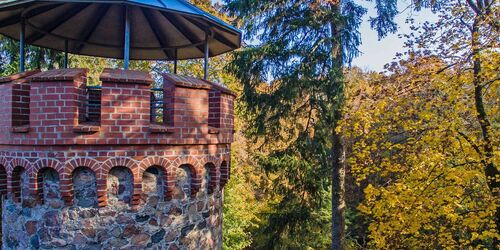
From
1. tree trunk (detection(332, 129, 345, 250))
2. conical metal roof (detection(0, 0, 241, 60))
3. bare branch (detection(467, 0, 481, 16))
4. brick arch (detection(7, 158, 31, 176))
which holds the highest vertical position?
bare branch (detection(467, 0, 481, 16))

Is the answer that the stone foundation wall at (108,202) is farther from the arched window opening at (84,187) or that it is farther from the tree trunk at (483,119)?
the tree trunk at (483,119)

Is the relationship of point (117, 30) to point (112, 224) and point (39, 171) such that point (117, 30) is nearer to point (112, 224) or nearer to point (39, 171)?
point (39, 171)

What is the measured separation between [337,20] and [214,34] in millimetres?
4896

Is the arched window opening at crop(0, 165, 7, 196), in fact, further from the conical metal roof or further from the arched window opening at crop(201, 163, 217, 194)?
the arched window opening at crop(201, 163, 217, 194)

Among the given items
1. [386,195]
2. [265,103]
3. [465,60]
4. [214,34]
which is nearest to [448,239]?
[386,195]

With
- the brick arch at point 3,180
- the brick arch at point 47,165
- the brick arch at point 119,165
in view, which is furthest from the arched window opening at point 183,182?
the brick arch at point 3,180

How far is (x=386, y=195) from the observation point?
6344 millimetres

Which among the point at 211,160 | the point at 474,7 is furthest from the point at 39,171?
the point at 474,7

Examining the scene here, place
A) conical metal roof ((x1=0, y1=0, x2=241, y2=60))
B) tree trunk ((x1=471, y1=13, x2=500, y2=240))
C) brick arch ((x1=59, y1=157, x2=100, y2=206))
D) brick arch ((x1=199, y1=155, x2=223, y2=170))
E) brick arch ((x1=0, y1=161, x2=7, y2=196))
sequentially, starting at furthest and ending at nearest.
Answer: tree trunk ((x1=471, y1=13, x2=500, y2=240)), conical metal roof ((x1=0, y1=0, x2=241, y2=60)), brick arch ((x1=199, y1=155, x2=223, y2=170)), brick arch ((x1=0, y1=161, x2=7, y2=196)), brick arch ((x1=59, y1=157, x2=100, y2=206))

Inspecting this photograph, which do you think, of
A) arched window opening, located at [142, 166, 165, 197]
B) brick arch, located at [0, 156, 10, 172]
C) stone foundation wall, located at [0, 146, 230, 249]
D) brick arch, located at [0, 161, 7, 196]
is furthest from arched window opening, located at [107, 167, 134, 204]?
brick arch, located at [0, 161, 7, 196]

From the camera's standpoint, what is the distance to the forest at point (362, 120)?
636 cm

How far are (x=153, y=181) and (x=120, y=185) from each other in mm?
298

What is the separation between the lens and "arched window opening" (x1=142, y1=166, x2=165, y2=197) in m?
3.38

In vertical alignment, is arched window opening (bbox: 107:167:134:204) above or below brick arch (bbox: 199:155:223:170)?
below
